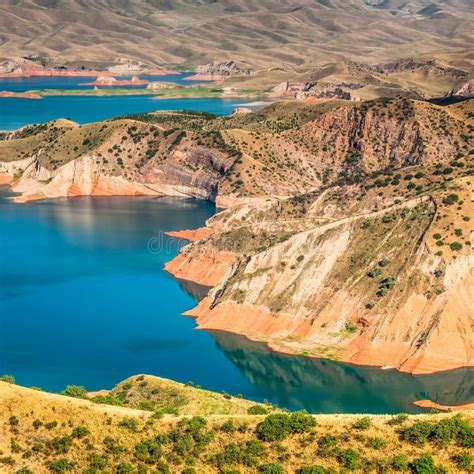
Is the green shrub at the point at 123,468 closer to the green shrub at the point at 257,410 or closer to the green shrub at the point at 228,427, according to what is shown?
the green shrub at the point at 228,427

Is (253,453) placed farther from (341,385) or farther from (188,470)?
(341,385)

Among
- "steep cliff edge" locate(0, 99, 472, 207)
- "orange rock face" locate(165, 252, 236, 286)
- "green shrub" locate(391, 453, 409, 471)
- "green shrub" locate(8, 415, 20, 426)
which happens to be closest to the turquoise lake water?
"orange rock face" locate(165, 252, 236, 286)

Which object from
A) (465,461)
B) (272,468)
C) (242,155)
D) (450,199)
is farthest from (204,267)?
(465,461)

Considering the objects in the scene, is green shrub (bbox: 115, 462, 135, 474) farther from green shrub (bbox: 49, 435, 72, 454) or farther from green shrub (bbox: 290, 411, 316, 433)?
green shrub (bbox: 290, 411, 316, 433)

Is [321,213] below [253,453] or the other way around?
below

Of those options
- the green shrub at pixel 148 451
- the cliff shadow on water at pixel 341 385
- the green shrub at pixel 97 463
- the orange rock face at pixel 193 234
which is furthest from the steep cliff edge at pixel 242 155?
the green shrub at pixel 97 463
